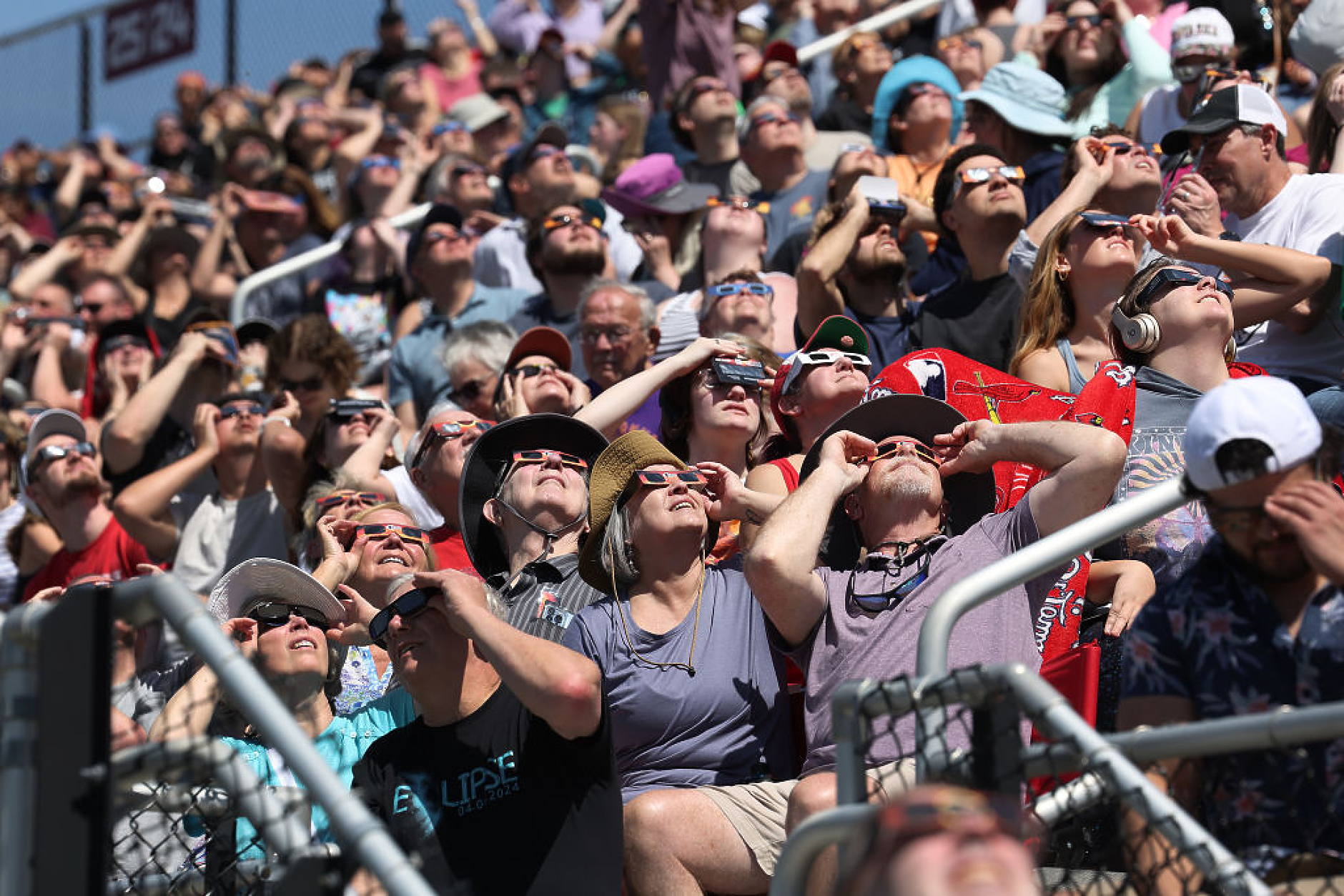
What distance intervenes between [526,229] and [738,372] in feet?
11.2

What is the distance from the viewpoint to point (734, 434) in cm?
607

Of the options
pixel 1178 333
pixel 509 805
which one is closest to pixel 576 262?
pixel 1178 333

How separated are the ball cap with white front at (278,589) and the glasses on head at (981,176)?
315cm

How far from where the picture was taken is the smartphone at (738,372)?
6.03 m

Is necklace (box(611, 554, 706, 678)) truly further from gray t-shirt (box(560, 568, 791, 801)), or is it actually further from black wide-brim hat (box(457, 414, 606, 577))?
black wide-brim hat (box(457, 414, 606, 577))

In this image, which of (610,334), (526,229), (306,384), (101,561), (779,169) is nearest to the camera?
(610,334)

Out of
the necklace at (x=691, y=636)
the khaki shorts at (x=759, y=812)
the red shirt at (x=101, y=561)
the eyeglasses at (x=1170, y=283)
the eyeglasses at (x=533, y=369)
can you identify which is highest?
the eyeglasses at (x=533, y=369)

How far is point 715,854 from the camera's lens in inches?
175

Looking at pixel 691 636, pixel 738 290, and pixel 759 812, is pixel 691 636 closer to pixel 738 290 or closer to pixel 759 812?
pixel 759 812

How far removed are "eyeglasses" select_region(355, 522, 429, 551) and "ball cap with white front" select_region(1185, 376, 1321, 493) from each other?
3073 millimetres

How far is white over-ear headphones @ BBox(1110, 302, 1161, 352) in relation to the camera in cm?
540

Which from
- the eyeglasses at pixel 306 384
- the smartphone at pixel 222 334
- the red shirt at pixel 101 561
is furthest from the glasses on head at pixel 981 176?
the red shirt at pixel 101 561

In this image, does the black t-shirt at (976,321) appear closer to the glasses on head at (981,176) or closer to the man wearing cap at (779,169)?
the glasses on head at (981,176)

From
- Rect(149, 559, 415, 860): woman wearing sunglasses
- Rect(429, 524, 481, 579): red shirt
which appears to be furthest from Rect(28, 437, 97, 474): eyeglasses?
Rect(149, 559, 415, 860): woman wearing sunglasses
